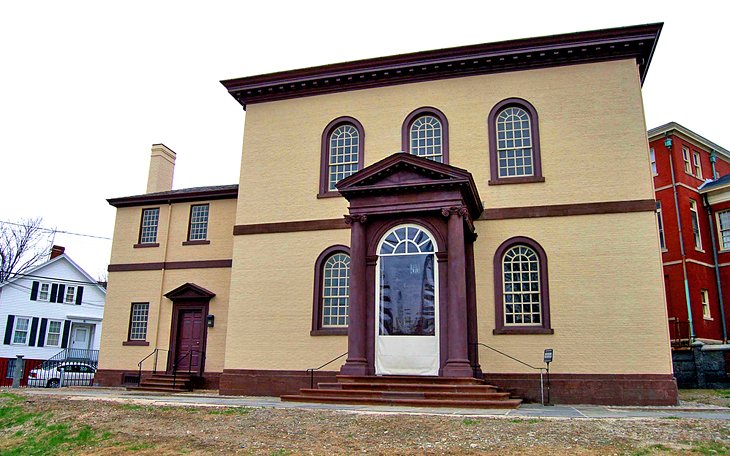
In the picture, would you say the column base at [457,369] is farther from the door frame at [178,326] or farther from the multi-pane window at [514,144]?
the door frame at [178,326]

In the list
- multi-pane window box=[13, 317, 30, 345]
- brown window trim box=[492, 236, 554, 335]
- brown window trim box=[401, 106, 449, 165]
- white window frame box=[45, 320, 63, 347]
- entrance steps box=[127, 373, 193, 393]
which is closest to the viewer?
brown window trim box=[492, 236, 554, 335]

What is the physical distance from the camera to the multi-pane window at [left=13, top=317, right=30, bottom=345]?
124 ft

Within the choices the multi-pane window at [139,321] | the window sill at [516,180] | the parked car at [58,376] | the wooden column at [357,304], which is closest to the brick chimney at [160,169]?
the multi-pane window at [139,321]

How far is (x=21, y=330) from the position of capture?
38094 mm

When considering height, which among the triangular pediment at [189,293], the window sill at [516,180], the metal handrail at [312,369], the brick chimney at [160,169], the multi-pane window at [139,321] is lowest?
the metal handrail at [312,369]

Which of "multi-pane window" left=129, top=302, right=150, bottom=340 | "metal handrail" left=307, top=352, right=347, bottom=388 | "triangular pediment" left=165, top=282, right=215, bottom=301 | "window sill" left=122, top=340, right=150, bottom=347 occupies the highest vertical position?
"triangular pediment" left=165, top=282, right=215, bottom=301

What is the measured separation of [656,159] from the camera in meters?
30.5

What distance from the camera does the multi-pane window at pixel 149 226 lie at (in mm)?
24469

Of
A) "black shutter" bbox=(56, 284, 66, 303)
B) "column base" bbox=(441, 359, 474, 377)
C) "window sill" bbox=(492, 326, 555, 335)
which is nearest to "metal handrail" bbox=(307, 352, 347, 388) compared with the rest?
"column base" bbox=(441, 359, 474, 377)

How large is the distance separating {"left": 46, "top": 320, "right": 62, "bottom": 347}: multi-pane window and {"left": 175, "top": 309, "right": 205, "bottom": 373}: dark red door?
71.3 ft

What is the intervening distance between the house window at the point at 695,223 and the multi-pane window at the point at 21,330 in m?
38.4

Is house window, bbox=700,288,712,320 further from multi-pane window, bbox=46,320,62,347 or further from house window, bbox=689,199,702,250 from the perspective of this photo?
multi-pane window, bbox=46,320,62,347

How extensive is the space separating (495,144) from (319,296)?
22.8 feet

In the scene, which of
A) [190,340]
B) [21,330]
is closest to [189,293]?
[190,340]
